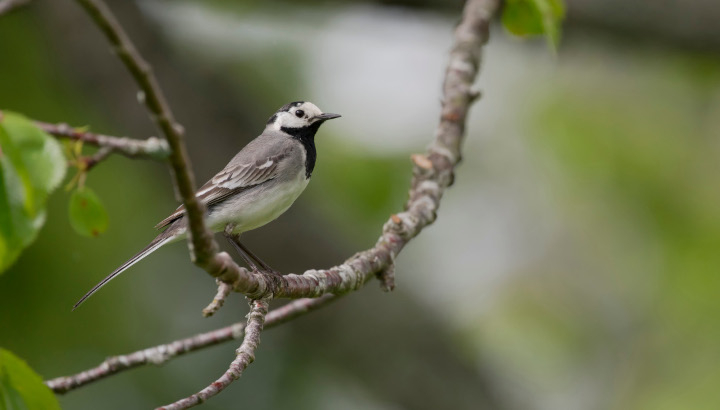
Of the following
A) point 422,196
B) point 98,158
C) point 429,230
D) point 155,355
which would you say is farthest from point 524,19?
point 429,230

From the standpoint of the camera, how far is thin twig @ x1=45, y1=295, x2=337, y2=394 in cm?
333

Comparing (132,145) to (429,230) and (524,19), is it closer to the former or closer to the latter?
(524,19)

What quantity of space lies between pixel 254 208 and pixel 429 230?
19.7 feet

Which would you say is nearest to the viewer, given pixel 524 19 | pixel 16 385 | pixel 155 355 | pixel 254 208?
pixel 16 385

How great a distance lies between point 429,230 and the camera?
1013cm

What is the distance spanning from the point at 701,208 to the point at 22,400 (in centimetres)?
783

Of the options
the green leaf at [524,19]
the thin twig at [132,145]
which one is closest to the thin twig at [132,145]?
the thin twig at [132,145]

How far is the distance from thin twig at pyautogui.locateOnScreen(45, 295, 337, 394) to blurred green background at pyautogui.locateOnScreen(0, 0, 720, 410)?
127 inches

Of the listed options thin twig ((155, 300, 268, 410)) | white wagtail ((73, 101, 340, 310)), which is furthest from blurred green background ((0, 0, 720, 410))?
thin twig ((155, 300, 268, 410))

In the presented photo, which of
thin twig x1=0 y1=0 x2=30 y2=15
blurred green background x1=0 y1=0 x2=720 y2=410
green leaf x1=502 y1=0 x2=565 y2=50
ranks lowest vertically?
blurred green background x1=0 y1=0 x2=720 y2=410

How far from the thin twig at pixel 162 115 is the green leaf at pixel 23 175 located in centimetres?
27

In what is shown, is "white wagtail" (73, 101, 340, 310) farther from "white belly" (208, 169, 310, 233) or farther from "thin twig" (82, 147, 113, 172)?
"thin twig" (82, 147, 113, 172)

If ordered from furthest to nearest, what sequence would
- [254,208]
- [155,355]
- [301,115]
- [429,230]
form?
[429,230] < [301,115] < [254,208] < [155,355]

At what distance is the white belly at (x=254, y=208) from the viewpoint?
168 inches
